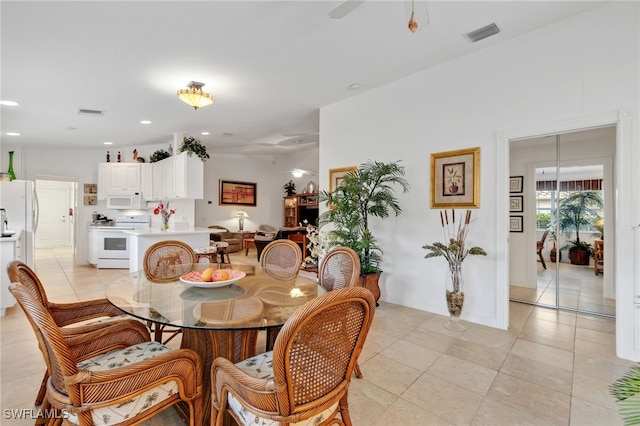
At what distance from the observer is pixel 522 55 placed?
298 centimetres

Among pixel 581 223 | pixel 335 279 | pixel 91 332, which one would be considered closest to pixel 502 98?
pixel 581 223

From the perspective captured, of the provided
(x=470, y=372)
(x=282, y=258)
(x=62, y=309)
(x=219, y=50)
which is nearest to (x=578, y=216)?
(x=470, y=372)

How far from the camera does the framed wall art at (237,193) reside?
9.04 m

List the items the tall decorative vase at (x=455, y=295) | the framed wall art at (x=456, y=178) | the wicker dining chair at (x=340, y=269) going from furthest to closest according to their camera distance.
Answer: the framed wall art at (x=456, y=178) → the tall decorative vase at (x=455, y=295) → the wicker dining chair at (x=340, y=269)

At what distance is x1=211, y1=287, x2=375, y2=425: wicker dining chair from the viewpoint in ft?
3.32

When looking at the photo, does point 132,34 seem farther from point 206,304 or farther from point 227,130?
point 227,130

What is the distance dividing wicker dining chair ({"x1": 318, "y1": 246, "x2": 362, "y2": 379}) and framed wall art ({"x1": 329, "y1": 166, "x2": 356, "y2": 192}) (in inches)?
94.6

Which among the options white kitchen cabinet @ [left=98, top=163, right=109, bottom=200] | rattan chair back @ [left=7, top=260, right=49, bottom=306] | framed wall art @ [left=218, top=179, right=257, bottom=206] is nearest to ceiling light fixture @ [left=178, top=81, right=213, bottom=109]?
rattan chair back @ [left=7, top=260, right=49, bottom=306]

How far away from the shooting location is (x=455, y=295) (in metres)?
3.08

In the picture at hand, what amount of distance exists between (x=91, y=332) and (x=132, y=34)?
102 inches

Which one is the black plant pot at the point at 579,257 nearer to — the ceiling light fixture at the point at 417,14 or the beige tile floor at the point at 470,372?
the beige tile floor at the point at 470,372

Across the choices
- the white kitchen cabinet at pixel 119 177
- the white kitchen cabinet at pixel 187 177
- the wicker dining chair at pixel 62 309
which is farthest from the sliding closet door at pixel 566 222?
the white kitchen cabinet at pixel 119 177

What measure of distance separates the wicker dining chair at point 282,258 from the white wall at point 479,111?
167cm

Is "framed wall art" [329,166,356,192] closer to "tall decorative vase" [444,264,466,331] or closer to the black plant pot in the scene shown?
"tall decorative vase" [444,264,466,331]
